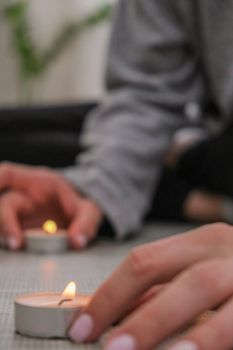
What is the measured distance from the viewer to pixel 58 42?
3.51 m

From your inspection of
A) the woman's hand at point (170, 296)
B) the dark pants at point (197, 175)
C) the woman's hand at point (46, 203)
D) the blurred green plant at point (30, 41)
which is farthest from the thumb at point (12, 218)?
A: the blurred green plant at point (30, 41)

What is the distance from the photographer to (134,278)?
20.7 inches

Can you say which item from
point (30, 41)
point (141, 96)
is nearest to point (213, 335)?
point (141, 96)

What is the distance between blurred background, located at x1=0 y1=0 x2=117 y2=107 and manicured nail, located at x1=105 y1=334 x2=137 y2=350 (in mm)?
3063

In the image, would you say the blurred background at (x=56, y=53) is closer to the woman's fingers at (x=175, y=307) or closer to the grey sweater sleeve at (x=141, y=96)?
the grey sweater sleeve at (x=141, y=96)

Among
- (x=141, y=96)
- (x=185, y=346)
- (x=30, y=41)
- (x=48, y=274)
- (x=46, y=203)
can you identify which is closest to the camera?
(x=185, y=346)

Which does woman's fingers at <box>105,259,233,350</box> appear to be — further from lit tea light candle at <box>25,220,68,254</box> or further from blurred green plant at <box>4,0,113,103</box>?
blurred green plant at <box>4,0,113,103</box>

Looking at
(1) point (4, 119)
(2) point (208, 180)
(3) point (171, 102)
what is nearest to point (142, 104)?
(3) point (171, 102)

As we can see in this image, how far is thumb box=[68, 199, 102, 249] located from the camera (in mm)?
1110

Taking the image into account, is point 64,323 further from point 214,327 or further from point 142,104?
point 142,104

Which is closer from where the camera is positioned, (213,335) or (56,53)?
(213,335)

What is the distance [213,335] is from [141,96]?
1.00 meters

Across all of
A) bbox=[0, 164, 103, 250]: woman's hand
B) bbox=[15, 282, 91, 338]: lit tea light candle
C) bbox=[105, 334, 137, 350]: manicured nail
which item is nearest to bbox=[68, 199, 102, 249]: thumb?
bbox=[0, 164, 103, 250]: woman's hand

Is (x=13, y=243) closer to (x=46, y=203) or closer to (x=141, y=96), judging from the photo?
(x=46, y=203)
